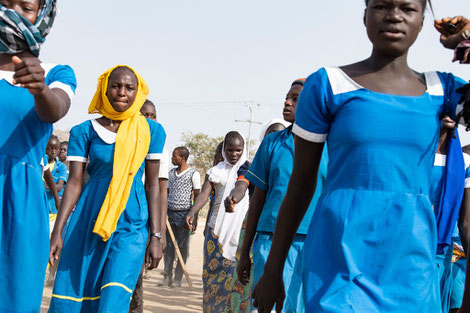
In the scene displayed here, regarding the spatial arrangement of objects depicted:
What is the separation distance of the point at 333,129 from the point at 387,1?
0.56 m

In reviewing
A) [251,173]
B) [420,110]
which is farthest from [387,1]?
[251,173]

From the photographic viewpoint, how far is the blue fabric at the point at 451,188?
3.37 m

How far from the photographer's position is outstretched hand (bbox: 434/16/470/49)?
2.91m

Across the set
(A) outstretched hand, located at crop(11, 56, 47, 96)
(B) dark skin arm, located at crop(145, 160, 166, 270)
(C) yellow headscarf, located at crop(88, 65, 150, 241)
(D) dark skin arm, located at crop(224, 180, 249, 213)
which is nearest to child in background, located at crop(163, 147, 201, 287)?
(D) dark skin arm, located at crop(224, 180, 249, 213)

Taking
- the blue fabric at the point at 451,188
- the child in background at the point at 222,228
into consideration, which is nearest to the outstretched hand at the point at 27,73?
the blue fabric at the point at 451,188

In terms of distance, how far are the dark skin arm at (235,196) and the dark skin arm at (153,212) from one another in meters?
1.08

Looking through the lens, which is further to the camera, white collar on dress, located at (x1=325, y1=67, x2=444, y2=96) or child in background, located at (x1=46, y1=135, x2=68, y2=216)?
child in background, located at (x1=46, y1=135, x2=68, y2=216)

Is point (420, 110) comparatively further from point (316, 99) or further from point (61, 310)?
point (61, 310)

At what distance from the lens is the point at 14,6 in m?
3.32

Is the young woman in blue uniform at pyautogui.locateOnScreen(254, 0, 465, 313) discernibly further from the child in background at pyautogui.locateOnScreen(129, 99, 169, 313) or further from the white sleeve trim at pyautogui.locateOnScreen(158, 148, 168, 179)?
the white sleeve trim at pyautogui.locateOnScreen(158, 148, 168, 179)

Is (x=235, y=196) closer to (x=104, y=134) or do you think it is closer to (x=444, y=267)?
(x=104, y=134)

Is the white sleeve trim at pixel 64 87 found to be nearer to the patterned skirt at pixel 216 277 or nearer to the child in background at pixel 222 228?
the child in background at pixel 222 228

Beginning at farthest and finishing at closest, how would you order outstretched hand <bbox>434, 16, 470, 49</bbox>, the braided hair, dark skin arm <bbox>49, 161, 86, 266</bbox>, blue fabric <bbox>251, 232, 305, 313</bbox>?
the braided hair < dark skin arm <bbox>49, 161, 86, 266</bbox> < blue fabric <bbox>251, 232, 305, 313</bbox> < outstretched hand <bbox>434, 16, 470, 49</bbox>

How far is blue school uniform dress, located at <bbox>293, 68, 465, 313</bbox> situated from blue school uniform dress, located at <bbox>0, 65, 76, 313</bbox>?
1398 mm
